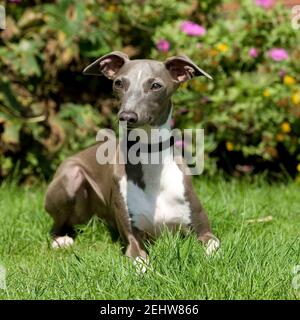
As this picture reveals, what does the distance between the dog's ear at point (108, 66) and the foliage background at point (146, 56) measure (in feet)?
4.89

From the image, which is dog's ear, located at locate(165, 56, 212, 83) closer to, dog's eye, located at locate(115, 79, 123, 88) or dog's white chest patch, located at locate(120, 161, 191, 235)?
dog's eye, located at locate(115, 79, 123, 88)

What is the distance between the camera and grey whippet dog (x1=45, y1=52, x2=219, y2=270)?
12.9ft

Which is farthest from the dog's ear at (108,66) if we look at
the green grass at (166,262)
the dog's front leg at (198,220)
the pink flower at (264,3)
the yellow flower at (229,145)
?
the pink flower at (264,3)

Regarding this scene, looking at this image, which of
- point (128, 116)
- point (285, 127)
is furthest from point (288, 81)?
point (128, 116)

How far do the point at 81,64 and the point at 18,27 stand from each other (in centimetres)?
58

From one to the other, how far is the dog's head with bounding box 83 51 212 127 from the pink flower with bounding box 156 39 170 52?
1.76 m

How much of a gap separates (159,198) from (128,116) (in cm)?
60

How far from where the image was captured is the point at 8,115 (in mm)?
5762

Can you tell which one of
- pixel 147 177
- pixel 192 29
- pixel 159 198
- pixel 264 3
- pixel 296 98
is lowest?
pixel 159 198

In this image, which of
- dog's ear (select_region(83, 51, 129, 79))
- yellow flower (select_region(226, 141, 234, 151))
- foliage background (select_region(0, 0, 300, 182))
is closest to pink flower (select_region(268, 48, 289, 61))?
foliage background (select_region(0, 0, 300, 182))

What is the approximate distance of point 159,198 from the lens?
13.6ft

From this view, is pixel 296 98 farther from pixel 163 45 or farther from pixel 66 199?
pixel 66 199

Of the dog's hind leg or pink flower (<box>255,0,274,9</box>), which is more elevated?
pink flower (<box>255,0,274,9</box>)
